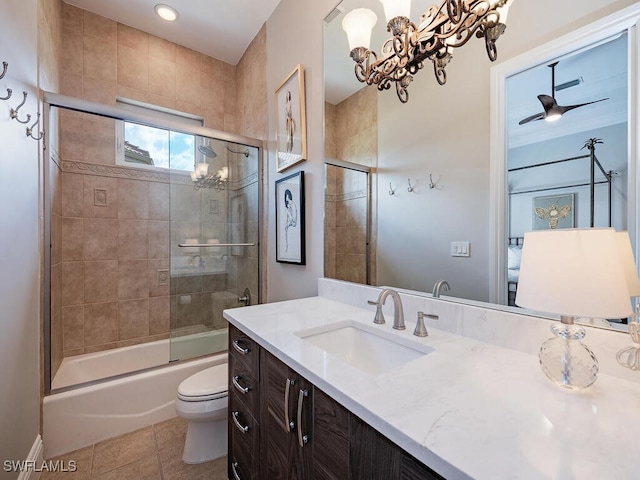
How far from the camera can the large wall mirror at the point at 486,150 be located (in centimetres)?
70

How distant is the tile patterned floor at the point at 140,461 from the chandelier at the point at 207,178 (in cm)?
176

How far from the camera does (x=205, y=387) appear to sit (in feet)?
5.19

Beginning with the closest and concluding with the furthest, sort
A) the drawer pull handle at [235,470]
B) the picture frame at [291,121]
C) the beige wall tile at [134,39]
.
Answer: the drawer pull handle at [235,470] < the picture frame at [291,121] < the beige wall tile at [134,39]

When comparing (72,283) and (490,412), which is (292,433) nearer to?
(490,412)

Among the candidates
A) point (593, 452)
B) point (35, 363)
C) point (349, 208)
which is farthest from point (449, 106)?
point (35, 363)

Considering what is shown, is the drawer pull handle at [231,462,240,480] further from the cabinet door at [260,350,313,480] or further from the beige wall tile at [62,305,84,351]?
the beige wall tile at [62,305,84,351]

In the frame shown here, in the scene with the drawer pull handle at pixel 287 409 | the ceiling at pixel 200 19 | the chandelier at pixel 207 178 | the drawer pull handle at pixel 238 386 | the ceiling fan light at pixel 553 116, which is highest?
the ceiling at pixel 200 19

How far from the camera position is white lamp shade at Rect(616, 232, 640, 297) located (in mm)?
640

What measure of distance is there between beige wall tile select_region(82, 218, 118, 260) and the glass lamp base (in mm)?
2920

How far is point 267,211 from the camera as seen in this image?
2.38 meters

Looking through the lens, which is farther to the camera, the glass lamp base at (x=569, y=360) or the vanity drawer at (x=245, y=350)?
the vanity drawer at (x=245, y=350)

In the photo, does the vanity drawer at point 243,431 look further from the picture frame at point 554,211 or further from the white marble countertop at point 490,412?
the picture frame at point 554,211

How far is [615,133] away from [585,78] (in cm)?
18

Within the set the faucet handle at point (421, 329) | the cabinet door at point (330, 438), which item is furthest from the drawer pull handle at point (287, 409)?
the faucet handle at point (421, 329)
